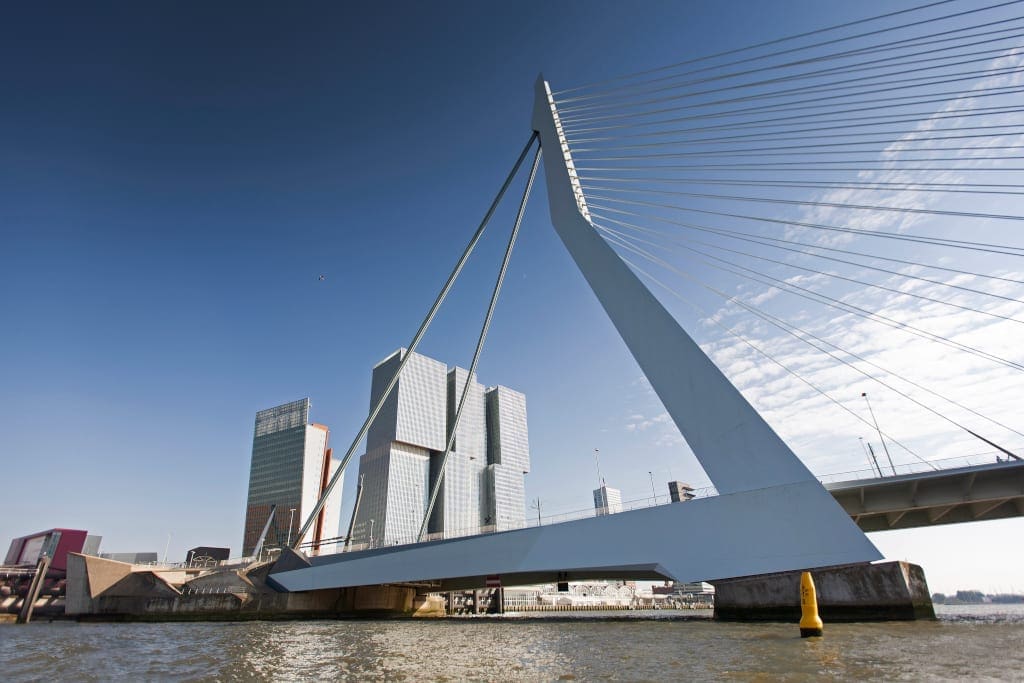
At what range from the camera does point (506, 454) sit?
124m

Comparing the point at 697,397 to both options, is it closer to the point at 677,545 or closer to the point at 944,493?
the point at 677,545

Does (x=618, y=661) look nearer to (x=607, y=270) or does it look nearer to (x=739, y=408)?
(x=739, y=408)

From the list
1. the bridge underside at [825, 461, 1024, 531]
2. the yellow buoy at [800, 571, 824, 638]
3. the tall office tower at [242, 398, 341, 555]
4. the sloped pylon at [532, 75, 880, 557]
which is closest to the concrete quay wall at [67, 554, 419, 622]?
the sloped pylon at [532, 75, 880, 557]

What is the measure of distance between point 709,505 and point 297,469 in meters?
107

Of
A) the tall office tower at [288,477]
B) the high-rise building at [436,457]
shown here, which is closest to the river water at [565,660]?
the high-rise building at [436,457]

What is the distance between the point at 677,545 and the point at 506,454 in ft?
373

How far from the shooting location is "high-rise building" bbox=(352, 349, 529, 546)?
98.6 m

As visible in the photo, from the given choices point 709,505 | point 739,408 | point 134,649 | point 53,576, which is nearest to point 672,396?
point 739,408

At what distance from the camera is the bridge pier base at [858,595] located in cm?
1530

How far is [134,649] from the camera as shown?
11.2 m

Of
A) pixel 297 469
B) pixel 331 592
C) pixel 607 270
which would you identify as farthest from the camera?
pixel 297 469

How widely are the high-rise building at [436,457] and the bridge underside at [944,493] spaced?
264 feet

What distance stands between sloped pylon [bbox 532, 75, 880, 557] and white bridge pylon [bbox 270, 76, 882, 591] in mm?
24

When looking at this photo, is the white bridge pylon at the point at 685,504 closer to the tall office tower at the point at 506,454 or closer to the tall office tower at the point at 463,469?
the tall office tower at the point at 463,469
